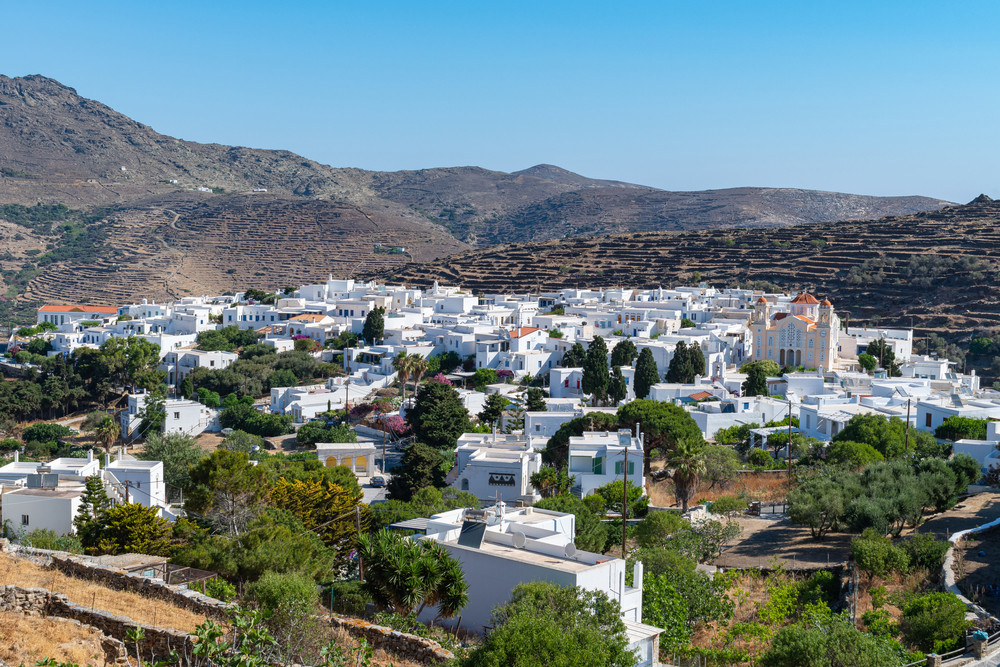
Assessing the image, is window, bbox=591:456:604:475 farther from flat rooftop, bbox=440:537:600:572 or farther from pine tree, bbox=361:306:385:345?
pine tree, bbox=361:306:385:345

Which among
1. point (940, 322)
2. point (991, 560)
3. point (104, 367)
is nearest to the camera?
point (991, 560)

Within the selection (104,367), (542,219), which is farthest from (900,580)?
(542,219)

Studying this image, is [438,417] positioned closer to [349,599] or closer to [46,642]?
[349,599]

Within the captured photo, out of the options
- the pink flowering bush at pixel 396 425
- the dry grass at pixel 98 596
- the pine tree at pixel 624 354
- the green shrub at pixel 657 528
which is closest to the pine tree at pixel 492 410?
the pink flowering bush at pixel 396 425

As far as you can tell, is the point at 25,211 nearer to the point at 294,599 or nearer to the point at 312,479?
the point at 312,479

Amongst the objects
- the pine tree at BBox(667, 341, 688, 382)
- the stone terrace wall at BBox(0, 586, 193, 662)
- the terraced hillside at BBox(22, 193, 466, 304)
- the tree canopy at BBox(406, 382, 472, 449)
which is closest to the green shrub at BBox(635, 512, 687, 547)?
the tree canopy at BBox(406, 382, 472, 449)

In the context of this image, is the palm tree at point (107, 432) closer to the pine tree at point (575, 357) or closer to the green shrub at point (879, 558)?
the pine tree at point (575, 357)
